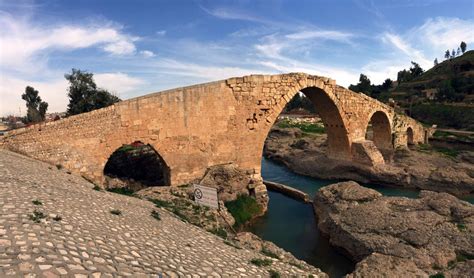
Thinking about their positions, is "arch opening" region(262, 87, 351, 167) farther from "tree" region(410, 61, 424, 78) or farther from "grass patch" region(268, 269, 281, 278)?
"tree" region(410, 61, 424, 78)

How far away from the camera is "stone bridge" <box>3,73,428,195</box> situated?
429 inches

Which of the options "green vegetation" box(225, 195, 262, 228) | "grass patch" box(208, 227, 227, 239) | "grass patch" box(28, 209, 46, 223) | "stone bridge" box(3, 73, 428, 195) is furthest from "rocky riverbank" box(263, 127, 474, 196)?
"grass patch" box(28, 209, 46, 223)

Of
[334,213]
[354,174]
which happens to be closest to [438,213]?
[334,213]

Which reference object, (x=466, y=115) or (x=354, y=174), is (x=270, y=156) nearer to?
(x=354, y=174)

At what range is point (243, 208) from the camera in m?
13.8

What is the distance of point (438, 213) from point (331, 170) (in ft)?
41.4

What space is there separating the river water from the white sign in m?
3.95

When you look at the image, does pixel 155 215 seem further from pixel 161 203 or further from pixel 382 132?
pixel 382 132

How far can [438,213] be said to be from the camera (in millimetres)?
10320

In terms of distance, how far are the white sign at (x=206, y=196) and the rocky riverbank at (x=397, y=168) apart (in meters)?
15.1

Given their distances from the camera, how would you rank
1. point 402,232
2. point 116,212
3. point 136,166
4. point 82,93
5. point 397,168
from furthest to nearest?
point 82,93, point 397,168, point 136,166, point 402,232, point 116,212

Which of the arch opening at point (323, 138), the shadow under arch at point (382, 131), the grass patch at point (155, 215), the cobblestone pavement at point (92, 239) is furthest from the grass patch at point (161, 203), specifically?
the shadow under arch at point (382, 131)

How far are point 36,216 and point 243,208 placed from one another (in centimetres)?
978

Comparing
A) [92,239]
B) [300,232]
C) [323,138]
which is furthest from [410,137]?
[92,239]
